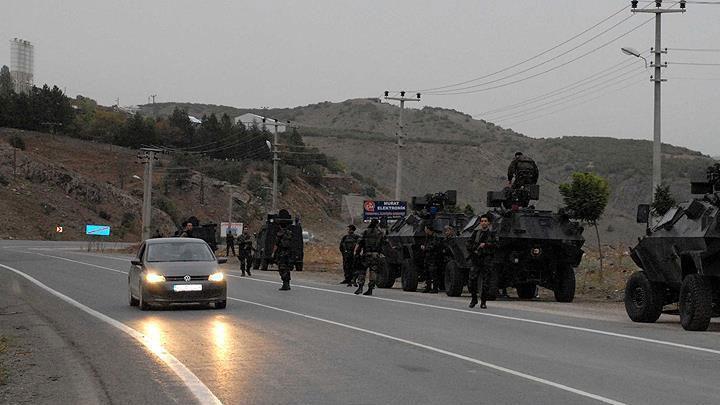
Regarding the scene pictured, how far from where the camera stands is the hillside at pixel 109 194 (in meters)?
98.9

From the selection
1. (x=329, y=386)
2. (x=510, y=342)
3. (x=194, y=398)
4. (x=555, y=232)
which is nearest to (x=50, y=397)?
(x=194, y=398)

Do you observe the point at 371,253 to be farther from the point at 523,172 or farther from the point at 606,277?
the point at 606,277

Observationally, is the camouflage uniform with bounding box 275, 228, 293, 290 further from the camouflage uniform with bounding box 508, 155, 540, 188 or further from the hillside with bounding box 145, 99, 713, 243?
the hillside with bounding box 145, 99, 713, 243

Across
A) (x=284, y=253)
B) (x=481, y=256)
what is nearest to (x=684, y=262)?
(x=481, y=256)

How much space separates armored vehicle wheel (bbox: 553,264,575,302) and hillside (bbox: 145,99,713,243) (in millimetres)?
59003

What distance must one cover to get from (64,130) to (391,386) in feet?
421

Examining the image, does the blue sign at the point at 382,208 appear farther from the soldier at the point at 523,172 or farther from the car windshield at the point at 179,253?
the car windshield at the point at 179,253

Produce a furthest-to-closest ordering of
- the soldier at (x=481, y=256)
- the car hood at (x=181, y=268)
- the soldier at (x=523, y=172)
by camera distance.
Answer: the soldier at (x=523, y=172) → the soldier at (x=481, y=256) → the car hood at (x=181, y=268)

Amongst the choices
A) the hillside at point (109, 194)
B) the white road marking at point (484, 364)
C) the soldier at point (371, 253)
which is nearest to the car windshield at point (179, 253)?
the white road marking at point (484, 364)

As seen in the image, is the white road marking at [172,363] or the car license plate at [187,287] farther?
the car license plate at [187,287]

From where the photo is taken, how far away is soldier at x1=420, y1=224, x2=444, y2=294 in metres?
27.2

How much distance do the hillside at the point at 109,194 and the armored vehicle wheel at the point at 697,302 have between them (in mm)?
81910

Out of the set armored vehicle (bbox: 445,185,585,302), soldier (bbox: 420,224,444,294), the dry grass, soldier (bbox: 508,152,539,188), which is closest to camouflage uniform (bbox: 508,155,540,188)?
soldier (bbox: 508,152,539,188)

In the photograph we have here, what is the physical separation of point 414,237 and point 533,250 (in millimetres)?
5402
